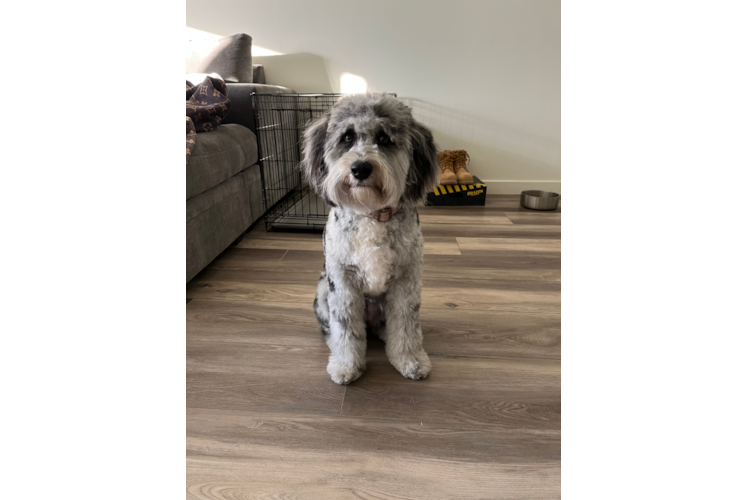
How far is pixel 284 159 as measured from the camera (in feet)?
11.3

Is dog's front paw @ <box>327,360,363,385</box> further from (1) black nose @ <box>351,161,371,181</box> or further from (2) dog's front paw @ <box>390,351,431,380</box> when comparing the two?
(1) black nose @ <box>351,161,371,181</box>

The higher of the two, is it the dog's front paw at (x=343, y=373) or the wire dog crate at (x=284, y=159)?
the wire dog crate at (x=284, y=159)

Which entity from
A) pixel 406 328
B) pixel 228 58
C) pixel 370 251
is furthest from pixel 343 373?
pixel 228 58

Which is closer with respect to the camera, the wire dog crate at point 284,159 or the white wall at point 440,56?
the wire dog crate at point 284,159

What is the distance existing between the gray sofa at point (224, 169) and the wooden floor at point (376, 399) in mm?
242

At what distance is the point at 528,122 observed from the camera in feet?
12.4

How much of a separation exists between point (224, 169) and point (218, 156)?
0.29 feet

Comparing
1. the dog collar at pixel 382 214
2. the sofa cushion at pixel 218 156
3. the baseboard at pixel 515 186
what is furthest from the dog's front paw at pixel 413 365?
the baseboard at pixel 515 186

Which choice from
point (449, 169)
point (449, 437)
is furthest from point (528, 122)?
point (449, 437)

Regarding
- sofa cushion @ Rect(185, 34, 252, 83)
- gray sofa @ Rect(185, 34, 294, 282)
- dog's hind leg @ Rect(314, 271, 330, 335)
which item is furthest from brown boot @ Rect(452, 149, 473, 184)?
dog's hind leg @ Rect(314, 271, 330, 335)

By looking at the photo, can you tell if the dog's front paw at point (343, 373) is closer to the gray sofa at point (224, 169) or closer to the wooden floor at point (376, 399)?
the wooden floor at point (376, 399)

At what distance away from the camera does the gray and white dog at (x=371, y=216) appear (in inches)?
51.4

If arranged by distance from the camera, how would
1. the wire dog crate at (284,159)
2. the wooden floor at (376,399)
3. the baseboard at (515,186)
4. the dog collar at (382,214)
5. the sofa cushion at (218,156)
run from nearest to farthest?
the wooden floor at (376,399) → the dog collar at (382,214) → the sofa cushion at (218,156) → the wire dog crate at (284,159) → the baseboard at (515,186)
